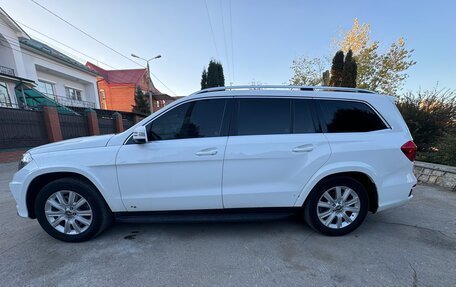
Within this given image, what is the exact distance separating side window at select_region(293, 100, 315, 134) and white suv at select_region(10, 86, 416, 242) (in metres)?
0.01

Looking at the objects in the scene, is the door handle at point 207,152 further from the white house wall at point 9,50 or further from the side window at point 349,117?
the white house wall at point 9,50

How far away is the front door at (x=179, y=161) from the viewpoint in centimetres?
252

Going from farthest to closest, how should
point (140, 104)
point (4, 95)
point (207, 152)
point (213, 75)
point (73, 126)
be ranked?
point (140, 104), point (213, 75), point (4, 95), point (73, 126), point (207, 152)

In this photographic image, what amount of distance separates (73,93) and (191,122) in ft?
86.0

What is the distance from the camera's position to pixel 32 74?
16703 millimetres

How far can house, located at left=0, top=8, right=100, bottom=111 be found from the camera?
14320mm

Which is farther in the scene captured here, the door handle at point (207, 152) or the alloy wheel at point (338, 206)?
the alloy wheel at point (338, 206)

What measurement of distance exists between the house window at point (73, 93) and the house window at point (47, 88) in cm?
159

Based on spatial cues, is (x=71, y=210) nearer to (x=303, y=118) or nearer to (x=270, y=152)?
(x=270, y=152)

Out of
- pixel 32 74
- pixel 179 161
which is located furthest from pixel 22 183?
pixel 32 74

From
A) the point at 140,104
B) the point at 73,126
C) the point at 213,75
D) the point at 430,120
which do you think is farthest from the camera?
the point at 140,104

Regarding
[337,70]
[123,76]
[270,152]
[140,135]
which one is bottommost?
[270,152]

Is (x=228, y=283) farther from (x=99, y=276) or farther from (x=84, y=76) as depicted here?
(x=84, y=76)

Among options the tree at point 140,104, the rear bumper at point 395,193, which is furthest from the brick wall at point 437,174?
the tree at point 140,104
